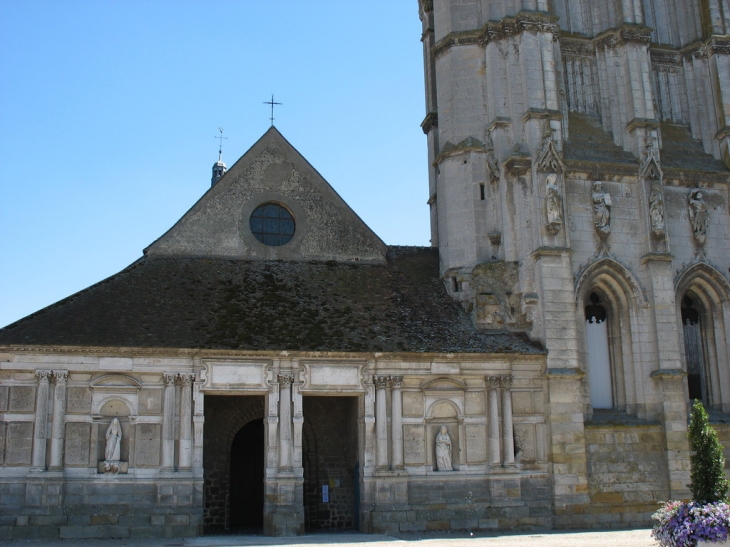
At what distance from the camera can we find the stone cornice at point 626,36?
1048 inches

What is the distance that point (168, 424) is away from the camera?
69.1ft

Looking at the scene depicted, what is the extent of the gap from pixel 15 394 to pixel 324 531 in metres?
8.72

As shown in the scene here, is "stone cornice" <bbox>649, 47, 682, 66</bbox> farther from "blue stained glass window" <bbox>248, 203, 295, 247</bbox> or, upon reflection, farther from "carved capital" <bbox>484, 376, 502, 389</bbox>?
"blue stained glass window" <bbox>248, 203, 295, 247</bbox>

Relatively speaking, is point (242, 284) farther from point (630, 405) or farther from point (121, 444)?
point (630, 405)

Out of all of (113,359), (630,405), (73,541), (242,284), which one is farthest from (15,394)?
(630,405)

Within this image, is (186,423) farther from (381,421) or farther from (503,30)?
(503,30)

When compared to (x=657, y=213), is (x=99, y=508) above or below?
below

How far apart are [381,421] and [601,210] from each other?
29.8 feet

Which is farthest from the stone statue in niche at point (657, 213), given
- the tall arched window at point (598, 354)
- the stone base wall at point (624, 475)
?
the stone base wall at point (624, 475)

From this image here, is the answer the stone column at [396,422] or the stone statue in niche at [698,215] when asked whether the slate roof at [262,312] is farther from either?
the stone statue in niche at [698,215]

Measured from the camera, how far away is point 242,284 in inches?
951

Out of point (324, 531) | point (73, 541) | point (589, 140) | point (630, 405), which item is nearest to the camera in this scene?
point (73, 541)

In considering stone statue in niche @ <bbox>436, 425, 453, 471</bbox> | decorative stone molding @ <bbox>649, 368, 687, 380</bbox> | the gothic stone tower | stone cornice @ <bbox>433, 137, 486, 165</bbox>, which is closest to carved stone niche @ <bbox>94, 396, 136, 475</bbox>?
stone statue in niche @ <bbox>436, 425, 453, 471</bbox>

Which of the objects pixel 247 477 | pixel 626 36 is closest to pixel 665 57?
pixel 626 36
